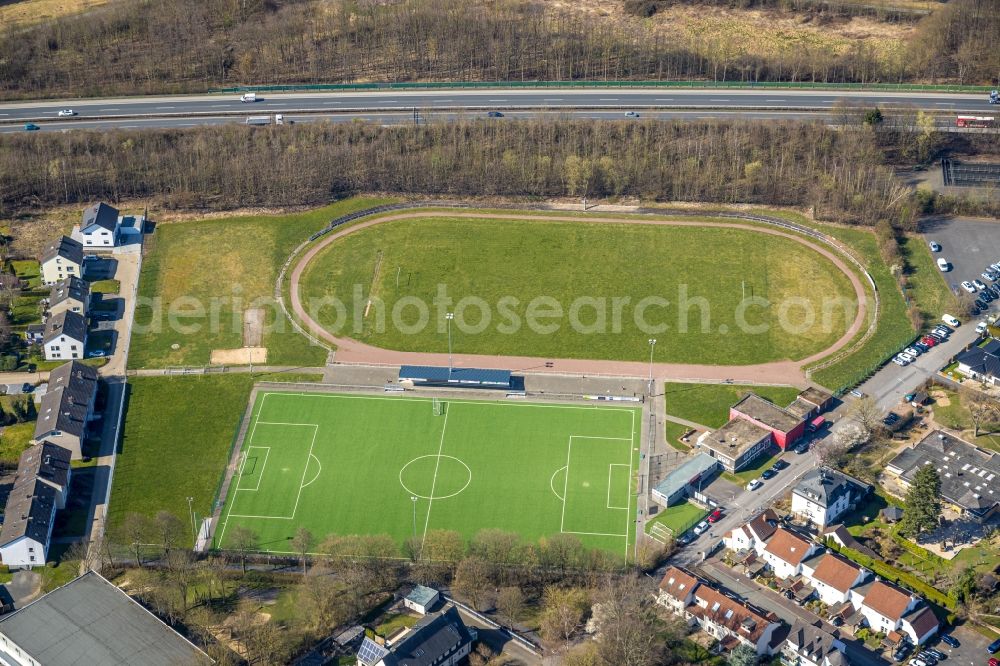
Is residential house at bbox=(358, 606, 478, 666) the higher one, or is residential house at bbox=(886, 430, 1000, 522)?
residential house at bbox=(886, 430, 1000, 522)

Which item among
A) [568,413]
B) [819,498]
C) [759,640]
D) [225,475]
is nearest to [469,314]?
[568,413]

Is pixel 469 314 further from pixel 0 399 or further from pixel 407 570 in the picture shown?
pixel 0 399

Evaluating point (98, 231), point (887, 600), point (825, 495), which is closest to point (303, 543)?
point (825, 495)

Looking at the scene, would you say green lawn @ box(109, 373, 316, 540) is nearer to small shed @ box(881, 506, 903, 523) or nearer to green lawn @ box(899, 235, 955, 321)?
small shed @ box(881, 506, 903, 523)

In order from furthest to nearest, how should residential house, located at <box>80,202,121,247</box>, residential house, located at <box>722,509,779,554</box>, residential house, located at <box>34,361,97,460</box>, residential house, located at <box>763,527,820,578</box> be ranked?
residential house, located at <box>80,202,121,247</box>
residential house, located at <box>34,361,97,460</box>
residential house, located at <box>722,509,779,554</box>
residential house, located at <box>763,527,820,578</box>

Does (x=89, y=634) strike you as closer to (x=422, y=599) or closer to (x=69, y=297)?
(x=422, y=599)

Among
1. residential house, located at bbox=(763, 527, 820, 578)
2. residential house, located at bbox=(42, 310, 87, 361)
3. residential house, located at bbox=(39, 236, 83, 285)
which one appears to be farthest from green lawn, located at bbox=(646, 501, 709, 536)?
residential house, located at bbox=(39, 236, 83, 285)
